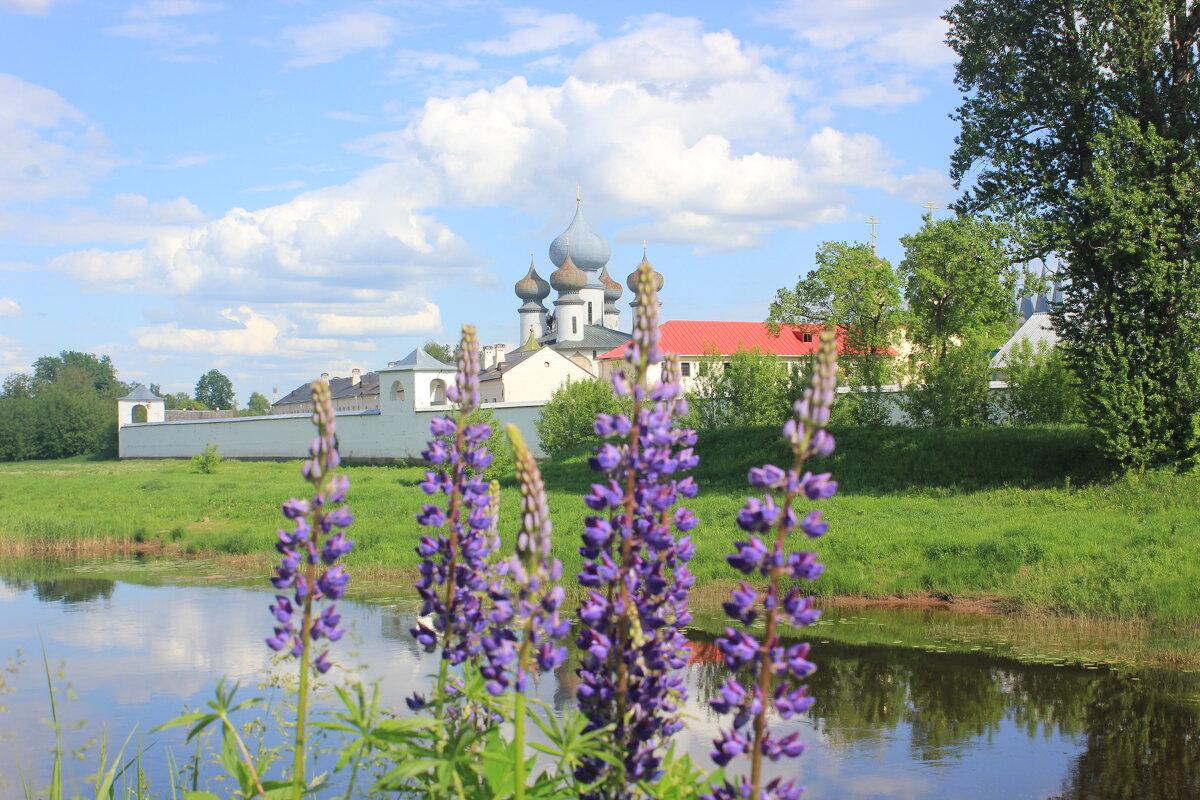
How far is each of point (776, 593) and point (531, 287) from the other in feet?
270

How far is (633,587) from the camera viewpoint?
3064 millimetres

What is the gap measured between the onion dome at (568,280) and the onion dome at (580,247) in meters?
5.67

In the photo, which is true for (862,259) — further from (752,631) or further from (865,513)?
(752,631)

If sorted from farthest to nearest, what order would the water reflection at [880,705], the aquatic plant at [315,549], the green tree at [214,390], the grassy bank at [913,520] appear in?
the green tree at [214,390] < the grassy bank at [913,520] < the water reflection at [880,705] < the aquatic plant at [315,549]

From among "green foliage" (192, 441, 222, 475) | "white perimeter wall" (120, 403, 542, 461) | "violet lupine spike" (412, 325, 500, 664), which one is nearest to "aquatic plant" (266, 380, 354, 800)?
"violet lupine spike" (412, 325, 500, 664)

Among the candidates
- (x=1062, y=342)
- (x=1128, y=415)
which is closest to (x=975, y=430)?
(x=1062, y=342)

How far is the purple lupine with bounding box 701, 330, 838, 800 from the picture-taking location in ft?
8.16

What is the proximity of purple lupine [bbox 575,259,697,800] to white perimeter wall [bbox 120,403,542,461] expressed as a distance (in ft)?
105

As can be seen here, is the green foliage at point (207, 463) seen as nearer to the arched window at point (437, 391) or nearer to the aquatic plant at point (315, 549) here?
the arched window at point (437, 391)

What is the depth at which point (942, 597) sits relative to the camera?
1584 cm

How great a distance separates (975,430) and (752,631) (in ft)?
46.6

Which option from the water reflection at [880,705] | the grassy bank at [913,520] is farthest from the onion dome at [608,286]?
the water reflection at [880,705]

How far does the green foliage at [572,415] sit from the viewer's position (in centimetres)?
3778

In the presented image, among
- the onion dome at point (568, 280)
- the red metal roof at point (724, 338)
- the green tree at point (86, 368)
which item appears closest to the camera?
the red metal roof at point (724, 338)
